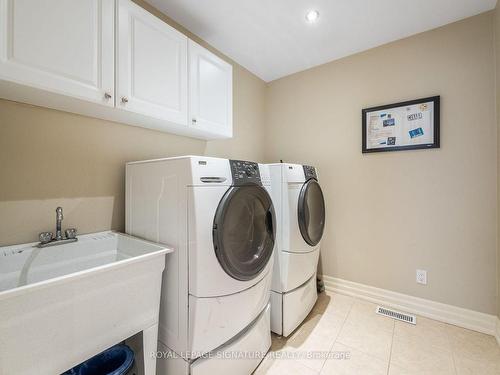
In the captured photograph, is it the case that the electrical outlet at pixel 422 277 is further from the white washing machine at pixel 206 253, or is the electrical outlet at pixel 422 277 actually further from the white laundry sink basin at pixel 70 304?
the white laundry sink basin at pixel 70 304

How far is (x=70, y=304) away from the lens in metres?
0.82

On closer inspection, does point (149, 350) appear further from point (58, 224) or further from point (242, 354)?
point (58, 224)

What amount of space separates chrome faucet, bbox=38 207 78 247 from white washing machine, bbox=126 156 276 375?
1.05 ft

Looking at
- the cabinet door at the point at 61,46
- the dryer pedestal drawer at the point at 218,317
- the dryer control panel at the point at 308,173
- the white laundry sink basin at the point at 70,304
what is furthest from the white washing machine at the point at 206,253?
the dryer control panel at the point at 308,173

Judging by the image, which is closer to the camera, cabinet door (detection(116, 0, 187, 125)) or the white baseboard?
cabinet door (detection(116, 0, 187, 125))

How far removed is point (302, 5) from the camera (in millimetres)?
1673

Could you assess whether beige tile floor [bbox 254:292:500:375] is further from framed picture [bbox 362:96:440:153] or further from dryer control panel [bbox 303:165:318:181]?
framed picture [bbox 362:96:440:153]

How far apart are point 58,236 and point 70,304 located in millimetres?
602

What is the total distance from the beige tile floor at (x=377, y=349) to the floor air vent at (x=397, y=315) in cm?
4

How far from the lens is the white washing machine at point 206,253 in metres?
1.10

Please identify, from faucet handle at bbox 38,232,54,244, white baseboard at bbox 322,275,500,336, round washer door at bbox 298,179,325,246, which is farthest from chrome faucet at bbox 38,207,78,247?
white baseboard at bbox 322,275,500,336

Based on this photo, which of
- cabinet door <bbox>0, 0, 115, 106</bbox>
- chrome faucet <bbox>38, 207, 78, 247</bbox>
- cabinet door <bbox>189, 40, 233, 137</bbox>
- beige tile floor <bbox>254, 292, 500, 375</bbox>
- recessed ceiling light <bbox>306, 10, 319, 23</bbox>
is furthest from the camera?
recessed ceiling light <bbox>306, 10, 319, 23</bbox>

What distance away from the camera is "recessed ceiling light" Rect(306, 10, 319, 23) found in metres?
1.74

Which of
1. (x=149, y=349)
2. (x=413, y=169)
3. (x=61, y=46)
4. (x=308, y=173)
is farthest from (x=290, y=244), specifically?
(x=61, y=46)
